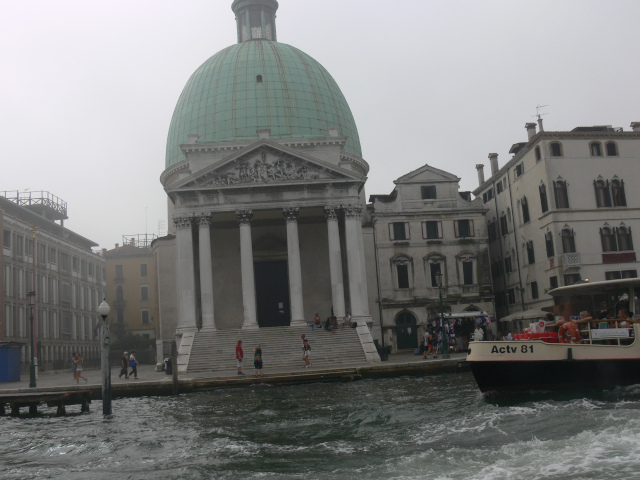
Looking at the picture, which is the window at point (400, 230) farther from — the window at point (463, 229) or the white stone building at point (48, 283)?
the white stone building at point (48, 283)

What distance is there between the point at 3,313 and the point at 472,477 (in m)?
47.6

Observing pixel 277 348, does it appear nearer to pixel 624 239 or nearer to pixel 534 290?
pixel 534 290

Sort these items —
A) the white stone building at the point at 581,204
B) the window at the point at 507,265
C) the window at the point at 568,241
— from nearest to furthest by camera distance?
the white stone building at the point at 581,204
the window at the point at 568,241
the window at the point at 507,265

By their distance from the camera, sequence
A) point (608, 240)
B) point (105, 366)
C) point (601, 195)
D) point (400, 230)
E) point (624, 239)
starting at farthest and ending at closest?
point (400, 230), point (601, 195), point (624, 239), point (608, 240), point (105, 366)

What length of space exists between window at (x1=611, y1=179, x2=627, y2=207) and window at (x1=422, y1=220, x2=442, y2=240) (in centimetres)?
1075

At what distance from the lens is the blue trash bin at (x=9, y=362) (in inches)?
1458

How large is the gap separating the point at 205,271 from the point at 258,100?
14389mm

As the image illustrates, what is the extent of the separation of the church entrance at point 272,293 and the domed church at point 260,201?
6 centimetres

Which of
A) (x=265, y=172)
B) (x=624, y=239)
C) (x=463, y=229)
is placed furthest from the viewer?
(x=463, y=229)

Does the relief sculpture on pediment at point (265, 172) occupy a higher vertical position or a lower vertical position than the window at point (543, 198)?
higher

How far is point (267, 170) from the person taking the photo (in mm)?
41125

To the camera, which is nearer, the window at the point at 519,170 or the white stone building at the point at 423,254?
the window at the point at 519,170

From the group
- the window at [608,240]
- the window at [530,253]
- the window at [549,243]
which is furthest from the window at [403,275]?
the window at [608,240]

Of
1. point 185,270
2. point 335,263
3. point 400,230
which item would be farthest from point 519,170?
point 185,270
